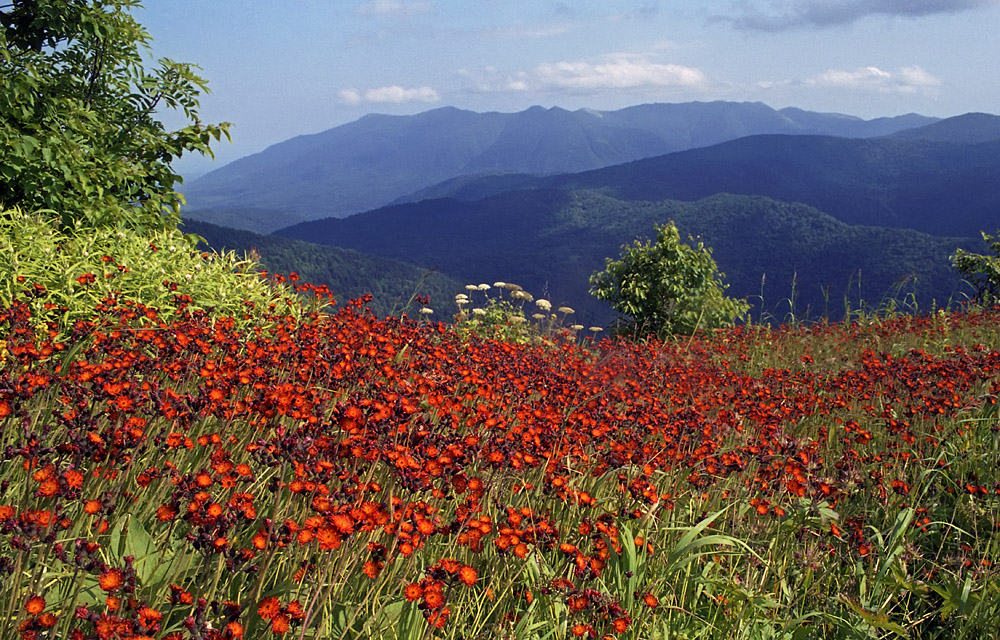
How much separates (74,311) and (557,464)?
3.96 meters

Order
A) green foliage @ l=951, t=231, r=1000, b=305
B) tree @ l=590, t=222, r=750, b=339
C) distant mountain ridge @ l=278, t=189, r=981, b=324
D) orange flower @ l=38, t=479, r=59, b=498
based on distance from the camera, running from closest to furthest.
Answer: orange flower @ l=38, t=479, r=59, b=498 < green foliage @ l=951, t=231, r=1000, b=305 < tree @ l=590, t=222, r=750, b=339 < distant mountain ridge @ l=278, t=189, r=981, b=324

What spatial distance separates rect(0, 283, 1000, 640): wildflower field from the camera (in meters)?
1.78

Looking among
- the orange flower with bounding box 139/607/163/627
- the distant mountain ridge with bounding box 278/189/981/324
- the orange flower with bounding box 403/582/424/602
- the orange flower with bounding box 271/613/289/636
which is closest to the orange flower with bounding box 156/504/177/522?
the orange flower with bounding box 139/607/163/627

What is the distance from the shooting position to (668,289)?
16.4 m

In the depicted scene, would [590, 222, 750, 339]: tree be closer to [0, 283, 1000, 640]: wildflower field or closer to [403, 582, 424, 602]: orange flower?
[0, 283, 1000, 640]: wildflower field

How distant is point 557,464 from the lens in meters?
2.82

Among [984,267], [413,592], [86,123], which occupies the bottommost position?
[984,267]

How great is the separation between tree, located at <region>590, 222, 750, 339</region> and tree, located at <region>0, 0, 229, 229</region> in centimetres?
1121

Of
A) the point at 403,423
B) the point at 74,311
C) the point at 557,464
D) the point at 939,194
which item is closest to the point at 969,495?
the point at 557,464

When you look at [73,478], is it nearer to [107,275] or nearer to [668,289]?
[107,275]

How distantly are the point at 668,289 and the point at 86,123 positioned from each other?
12.6 metres

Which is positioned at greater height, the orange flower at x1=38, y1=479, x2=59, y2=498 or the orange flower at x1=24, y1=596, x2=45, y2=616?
the orange flower at x1=38, y1=479, x2=59, y2=498

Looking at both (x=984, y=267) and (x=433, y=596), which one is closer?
(x=433, y=596)

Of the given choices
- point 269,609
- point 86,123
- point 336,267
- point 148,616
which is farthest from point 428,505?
point 336,267
